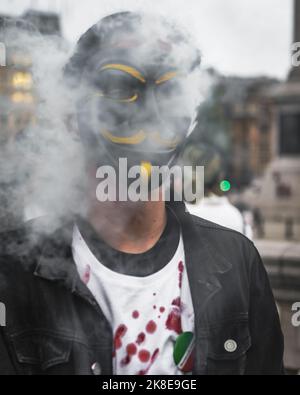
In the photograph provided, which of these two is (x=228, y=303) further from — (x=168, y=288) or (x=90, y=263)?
(x=90, y=263)

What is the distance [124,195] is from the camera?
1839 millimetres

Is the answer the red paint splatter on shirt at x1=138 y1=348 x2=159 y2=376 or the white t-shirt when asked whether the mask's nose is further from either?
the red paint splatter on shirt at x1=138 y1=348 x2=159 y2=376

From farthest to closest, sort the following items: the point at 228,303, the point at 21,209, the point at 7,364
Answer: the point at 21,209 < the point at 228,303 < the point at 7,364

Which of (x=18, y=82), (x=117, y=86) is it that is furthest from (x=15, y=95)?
(x=117, y=86)

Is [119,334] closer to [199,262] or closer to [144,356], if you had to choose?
[144,356]

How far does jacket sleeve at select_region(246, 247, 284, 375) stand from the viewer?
76.2 inches

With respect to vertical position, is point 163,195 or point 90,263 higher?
point 163,195

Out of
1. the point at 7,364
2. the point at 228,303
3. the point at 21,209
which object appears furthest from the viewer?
the point at 21,209

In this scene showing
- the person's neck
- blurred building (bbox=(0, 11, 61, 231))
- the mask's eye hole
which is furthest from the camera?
blurred building (bbox=(0, 11, 61, 231))

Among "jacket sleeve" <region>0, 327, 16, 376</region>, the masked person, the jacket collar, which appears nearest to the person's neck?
the masked person

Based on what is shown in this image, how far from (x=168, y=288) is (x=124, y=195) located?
1.10 feet

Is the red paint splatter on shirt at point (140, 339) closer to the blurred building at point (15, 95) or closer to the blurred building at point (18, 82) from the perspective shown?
the blurred building at point (15, 95)

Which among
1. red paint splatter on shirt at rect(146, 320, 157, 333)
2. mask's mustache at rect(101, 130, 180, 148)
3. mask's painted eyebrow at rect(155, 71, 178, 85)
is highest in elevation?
mask's painted eyebrow at rect(155, 71, 178, 85)
